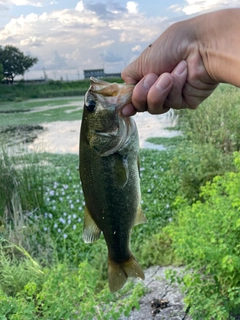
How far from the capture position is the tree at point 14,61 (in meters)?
12.4

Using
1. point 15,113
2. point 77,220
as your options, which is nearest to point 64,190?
point 77,220

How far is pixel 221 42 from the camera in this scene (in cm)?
157

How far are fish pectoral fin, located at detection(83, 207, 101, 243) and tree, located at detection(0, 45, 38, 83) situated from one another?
11.5 m

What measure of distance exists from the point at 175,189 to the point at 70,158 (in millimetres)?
3746

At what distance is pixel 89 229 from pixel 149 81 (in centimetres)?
68

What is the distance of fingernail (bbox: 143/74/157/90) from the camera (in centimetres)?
157

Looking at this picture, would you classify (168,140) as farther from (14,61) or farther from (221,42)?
(221,42)

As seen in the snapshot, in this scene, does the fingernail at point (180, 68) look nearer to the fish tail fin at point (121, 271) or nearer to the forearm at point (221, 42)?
the forearm at point (221, 42)

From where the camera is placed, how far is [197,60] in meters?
1.68

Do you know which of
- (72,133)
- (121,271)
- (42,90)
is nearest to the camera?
(121,271)

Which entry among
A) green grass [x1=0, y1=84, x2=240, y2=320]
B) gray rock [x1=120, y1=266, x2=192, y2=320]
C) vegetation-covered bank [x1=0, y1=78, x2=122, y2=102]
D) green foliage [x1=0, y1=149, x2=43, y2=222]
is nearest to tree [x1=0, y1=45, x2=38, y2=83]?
vegetation-covered bank [x1=0, y1=78, x2=122, y2=102]

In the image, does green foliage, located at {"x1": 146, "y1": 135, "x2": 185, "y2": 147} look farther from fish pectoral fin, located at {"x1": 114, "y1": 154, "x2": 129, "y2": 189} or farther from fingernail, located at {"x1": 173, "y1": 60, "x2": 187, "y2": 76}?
fish pectoral fin, located at {"x1": 114, "y1": 154, "x2": 129, "y2": 189}

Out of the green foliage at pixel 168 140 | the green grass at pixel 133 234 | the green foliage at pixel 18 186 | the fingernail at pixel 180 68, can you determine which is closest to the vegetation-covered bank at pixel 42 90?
the green foliage at pixel 168 140

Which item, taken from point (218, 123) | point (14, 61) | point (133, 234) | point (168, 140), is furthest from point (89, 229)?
point (14, 61)
